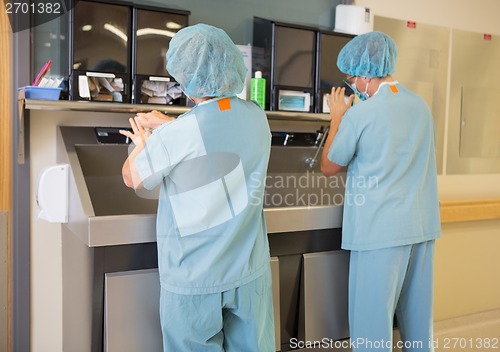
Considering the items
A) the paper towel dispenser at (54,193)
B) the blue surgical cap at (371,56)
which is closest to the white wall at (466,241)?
the blue surgical cap at (371,56)

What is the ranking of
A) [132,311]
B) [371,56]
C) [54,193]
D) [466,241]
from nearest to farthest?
[132,311], [54,193], [371,56], [466,241]

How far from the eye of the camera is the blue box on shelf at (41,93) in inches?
69.4

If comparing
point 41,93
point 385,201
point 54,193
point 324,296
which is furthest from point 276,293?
point 41,93

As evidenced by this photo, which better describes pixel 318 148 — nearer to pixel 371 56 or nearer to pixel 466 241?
pixel 371 56

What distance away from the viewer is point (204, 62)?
1398mm

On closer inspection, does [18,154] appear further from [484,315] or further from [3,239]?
[484,315]

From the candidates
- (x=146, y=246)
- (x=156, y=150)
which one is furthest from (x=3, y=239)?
(x=156, y=150)

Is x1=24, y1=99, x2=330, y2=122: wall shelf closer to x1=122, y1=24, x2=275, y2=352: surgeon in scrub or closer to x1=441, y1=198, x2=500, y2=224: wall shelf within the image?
x1=122, y1=24, x2=275, y2=352: surgeon in scrub

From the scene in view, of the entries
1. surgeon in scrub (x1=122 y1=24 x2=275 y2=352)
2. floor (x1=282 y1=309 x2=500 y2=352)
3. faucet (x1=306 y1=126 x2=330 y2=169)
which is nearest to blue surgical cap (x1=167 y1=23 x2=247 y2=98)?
surgeon in scrub (x1=122 y1=24 x2=275 y2=352)

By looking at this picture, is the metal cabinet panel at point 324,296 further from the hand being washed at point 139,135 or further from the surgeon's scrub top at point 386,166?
the hand being washed at point 139,135

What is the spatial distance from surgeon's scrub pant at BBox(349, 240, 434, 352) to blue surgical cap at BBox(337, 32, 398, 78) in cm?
62

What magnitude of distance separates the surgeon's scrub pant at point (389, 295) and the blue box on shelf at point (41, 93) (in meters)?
1.14

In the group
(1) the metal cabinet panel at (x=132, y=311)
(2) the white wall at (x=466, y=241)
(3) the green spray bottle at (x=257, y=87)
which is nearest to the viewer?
(1) the metal cabinet panel at (x=132, y=311)

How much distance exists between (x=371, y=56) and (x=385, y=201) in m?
0.51
